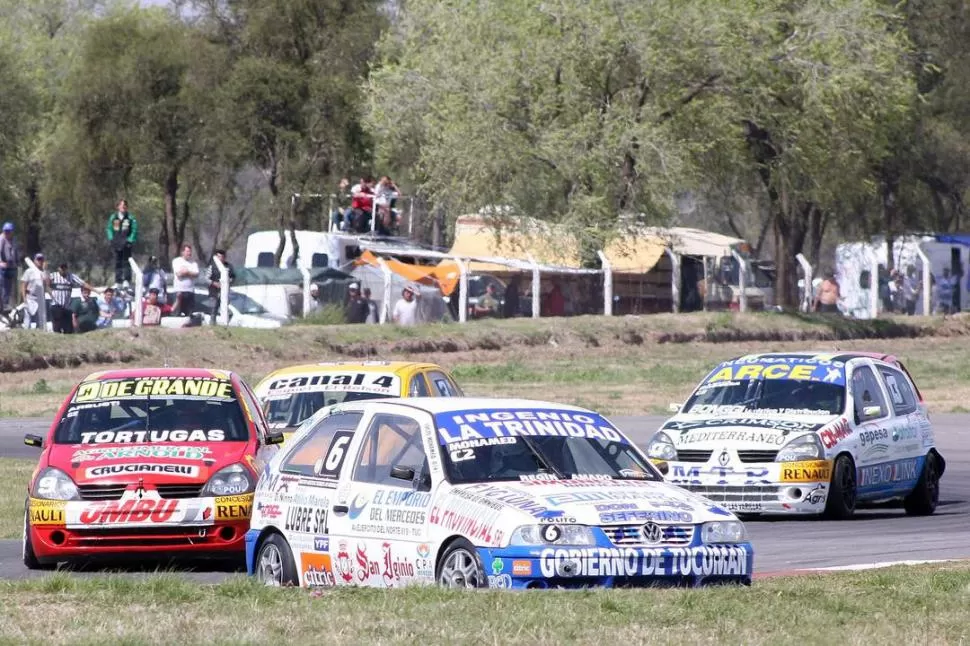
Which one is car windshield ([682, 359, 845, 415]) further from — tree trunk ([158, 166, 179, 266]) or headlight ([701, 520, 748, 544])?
tree trunk ([158, 166, 179, 266])

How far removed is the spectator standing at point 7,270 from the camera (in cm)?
3400

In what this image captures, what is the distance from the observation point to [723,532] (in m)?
9.68

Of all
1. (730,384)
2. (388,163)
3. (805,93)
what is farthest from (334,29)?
(730,384)

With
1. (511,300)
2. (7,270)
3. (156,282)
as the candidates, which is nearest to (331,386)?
(7,270)

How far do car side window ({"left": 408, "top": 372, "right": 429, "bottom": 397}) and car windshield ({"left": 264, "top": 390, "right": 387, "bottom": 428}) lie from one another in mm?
284

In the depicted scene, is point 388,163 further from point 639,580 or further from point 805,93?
point 639,580

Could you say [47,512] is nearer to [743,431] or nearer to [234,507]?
[234,507]

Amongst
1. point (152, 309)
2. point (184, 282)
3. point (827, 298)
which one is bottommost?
point (152, 309)

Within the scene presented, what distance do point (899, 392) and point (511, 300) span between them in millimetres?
23035

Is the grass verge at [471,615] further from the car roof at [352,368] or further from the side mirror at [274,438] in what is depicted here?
the car roof at [352,368]

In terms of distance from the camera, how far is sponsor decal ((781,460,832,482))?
15.5m

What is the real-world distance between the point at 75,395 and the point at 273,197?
42190 mm

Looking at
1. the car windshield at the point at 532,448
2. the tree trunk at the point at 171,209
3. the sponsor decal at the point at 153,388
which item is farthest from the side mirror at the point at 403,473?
the tree trunk at the point at 171,209

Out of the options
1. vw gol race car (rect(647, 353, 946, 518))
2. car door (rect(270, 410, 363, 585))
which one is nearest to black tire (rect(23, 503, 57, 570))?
car door (rect(270, 410, 363, 585))
